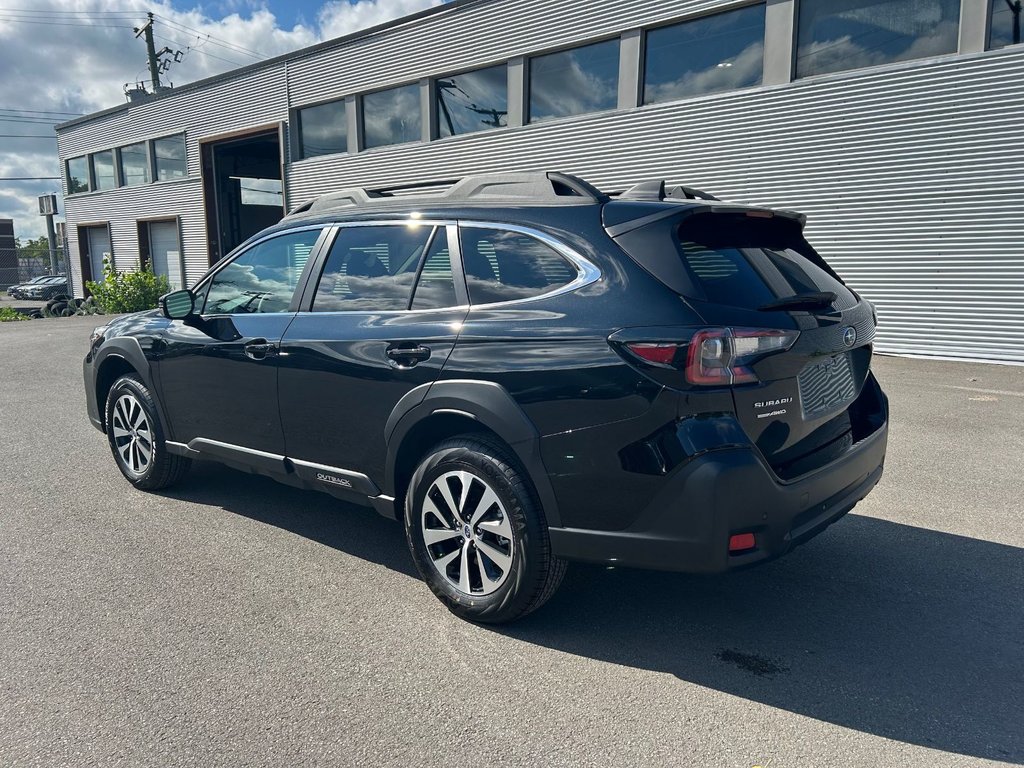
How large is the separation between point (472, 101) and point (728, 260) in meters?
14.2

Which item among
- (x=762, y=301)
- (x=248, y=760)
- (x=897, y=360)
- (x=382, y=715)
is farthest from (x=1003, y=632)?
(x=897, y=360)

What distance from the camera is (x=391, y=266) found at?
3715 millimetres

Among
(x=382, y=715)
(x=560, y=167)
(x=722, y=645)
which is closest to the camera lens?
(x=382, y=715)

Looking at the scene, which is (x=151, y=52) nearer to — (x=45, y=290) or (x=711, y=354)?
(x=45, y=290)

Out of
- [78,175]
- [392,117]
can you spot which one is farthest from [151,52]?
[392,117]

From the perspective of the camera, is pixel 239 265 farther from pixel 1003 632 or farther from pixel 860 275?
pixel 860 275

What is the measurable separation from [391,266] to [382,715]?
204cm

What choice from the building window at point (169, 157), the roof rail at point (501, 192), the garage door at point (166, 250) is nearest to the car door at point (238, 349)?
the roof rail at point (501, 192)

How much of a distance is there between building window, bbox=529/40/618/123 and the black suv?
10748 millimetres

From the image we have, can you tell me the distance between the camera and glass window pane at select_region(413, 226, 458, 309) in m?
3.43

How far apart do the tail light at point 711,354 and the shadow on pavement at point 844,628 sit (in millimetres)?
1152

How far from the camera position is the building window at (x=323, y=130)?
1900 cm

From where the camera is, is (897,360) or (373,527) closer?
(373,527)

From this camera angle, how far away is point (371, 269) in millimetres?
3809
